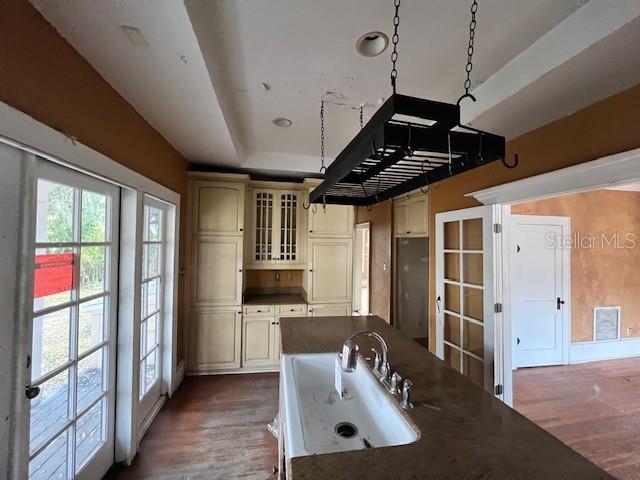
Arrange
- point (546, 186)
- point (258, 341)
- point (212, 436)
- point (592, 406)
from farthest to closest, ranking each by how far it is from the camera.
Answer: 1. point (258, 341)
2. point (592, 406)
3. point (212, 436)
4. point (546, 186)

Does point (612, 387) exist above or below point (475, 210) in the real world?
below

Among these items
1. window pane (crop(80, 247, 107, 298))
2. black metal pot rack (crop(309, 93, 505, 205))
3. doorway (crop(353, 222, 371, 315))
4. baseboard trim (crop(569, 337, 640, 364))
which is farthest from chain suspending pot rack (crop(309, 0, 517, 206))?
baseboard trim (crop(569, 337, 640, 364))

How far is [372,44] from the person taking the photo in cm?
143

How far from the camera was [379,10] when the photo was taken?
1.20 meters

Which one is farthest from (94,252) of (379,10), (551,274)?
(551,274)

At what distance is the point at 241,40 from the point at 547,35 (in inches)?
57.0

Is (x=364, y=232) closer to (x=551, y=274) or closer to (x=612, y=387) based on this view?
(x=551, y=274)

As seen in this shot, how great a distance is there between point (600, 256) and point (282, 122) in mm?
4661

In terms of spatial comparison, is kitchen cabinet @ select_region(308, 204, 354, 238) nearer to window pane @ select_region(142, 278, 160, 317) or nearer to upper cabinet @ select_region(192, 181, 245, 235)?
upper cabinet @ select_region(192, 181, 245, 235)

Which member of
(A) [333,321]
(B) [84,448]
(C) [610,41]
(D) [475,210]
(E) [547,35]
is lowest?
(B) [84,448]

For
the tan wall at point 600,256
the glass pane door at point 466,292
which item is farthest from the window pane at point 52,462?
the tan wall at point 600,256

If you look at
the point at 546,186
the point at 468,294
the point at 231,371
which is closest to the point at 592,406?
the point at 468,294

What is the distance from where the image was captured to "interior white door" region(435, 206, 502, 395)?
2.21 metres

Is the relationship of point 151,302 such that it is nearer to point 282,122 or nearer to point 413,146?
point 282,122
